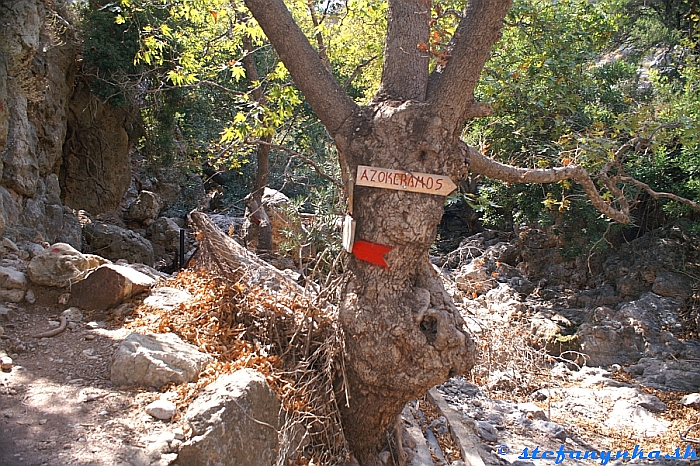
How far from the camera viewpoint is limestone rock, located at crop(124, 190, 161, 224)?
1262 centimetres

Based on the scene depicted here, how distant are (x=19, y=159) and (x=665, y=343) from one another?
8763mm

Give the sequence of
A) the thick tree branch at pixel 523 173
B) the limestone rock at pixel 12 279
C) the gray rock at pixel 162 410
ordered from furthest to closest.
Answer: the limestone rock at pixel 12 279 < the thick tree branch at pixel 523 173 < the gray rock at pixel 162 410

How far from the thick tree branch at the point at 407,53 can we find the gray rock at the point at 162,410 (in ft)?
7.76

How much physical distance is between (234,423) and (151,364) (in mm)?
807

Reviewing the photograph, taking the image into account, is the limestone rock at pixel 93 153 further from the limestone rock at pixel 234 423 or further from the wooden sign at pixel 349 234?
the limestone rock at pixel 234 423

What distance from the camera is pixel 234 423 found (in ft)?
10.4

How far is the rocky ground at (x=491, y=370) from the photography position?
10.3ft

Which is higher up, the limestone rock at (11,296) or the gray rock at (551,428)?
the limestone rock at (11,296)

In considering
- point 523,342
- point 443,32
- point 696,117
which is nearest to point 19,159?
point 443,32

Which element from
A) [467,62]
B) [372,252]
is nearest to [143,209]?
[372,252]

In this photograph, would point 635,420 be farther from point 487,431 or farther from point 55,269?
point 55,269

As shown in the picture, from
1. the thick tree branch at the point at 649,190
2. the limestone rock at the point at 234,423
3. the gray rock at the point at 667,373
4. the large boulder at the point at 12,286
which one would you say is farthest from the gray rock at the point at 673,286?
the large boulder at the point at 12,286

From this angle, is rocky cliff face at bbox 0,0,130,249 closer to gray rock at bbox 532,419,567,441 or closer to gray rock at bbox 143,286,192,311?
gray rock at bbox 143,286,192,311

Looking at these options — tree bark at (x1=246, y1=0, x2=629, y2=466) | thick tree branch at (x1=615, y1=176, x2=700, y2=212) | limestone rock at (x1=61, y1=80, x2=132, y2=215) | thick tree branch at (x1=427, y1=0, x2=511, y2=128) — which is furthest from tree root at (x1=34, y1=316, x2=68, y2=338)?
limestone rock at (x1=61, y1=80, x2=132, y2=215)
